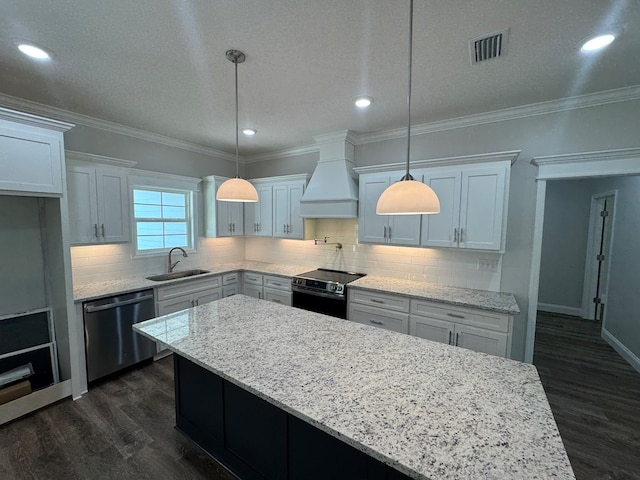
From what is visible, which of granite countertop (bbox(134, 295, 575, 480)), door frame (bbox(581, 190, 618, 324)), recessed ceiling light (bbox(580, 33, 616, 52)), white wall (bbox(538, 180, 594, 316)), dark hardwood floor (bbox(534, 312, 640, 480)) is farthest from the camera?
white wall (bbox(538, 180, 594, 316))

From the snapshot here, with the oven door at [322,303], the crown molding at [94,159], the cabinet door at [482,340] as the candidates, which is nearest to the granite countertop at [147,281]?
the oven door at [322,303]

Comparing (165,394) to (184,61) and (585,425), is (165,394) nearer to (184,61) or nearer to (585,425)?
(184,61)

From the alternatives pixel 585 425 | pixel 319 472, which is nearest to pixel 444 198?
pixel 585 425

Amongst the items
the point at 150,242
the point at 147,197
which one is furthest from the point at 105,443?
the point at 147,197

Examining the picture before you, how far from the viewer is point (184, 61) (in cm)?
200

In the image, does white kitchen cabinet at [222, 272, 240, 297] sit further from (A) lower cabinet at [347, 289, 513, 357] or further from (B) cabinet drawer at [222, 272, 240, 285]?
(A) lower cabinet at [347, 289, 513, 357]

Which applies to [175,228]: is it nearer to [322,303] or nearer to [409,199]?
[322,303]

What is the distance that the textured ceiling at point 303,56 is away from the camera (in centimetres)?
152

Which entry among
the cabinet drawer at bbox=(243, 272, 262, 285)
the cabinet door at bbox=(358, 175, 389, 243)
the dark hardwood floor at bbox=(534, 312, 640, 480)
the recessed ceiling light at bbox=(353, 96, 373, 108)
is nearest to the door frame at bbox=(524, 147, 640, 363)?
the dark hardwood floor at bbox=(534, 312, 640, 480)

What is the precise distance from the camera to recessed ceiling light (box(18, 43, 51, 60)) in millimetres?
1835

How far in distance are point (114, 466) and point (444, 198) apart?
11.8 feet

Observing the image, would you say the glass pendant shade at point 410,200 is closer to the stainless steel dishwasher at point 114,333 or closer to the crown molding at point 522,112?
the crown molding at point 522,112

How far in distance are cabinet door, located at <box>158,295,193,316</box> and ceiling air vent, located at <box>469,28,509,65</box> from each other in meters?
3.84

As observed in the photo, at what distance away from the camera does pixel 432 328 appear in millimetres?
2850
